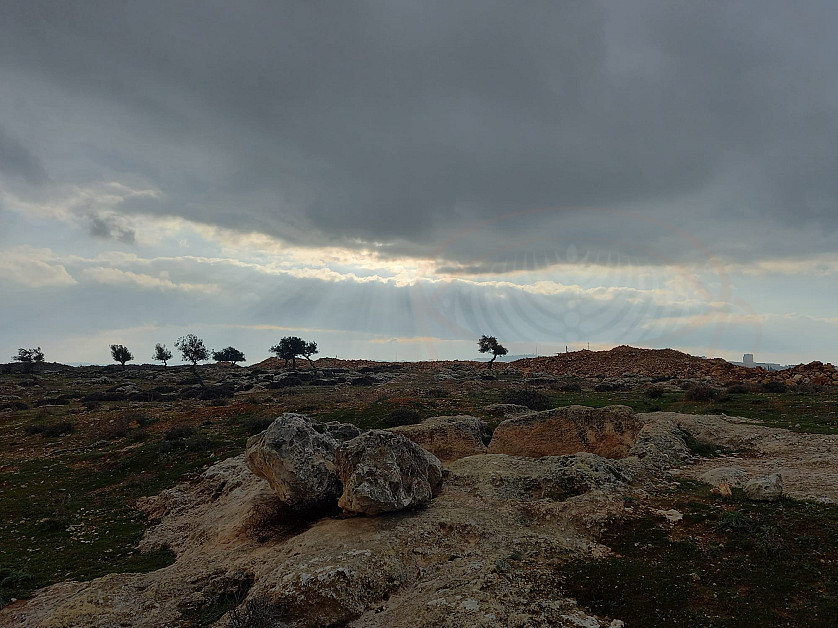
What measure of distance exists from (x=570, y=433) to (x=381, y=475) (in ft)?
36.3

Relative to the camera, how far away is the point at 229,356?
108438mm

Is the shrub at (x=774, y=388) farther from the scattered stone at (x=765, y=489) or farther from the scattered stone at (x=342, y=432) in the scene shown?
the scattered stone at (x=342, y=432)

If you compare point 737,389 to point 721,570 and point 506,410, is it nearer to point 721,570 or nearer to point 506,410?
point 506,410

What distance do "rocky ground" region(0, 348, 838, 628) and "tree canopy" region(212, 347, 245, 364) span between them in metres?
90.5

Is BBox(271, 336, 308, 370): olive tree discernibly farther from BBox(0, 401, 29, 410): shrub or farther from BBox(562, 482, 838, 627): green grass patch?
BBox(562, 482, 838, 627): green grass patch

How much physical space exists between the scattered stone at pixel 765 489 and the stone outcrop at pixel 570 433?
7552mm

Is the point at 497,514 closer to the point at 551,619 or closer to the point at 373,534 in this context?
the point at 373,534

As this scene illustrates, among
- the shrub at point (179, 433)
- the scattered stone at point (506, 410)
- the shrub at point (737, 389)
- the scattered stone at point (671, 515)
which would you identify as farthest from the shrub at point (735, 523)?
the shrub at point (737, 389)

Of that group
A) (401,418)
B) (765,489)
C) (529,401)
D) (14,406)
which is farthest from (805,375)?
(14,406)

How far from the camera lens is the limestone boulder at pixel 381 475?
1212cm

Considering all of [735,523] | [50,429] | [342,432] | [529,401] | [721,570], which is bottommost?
[50,429]

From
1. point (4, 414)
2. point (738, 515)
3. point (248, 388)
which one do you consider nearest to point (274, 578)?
point (738, 515)

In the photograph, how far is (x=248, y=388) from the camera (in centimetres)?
5466

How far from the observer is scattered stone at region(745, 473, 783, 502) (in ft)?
37.0
